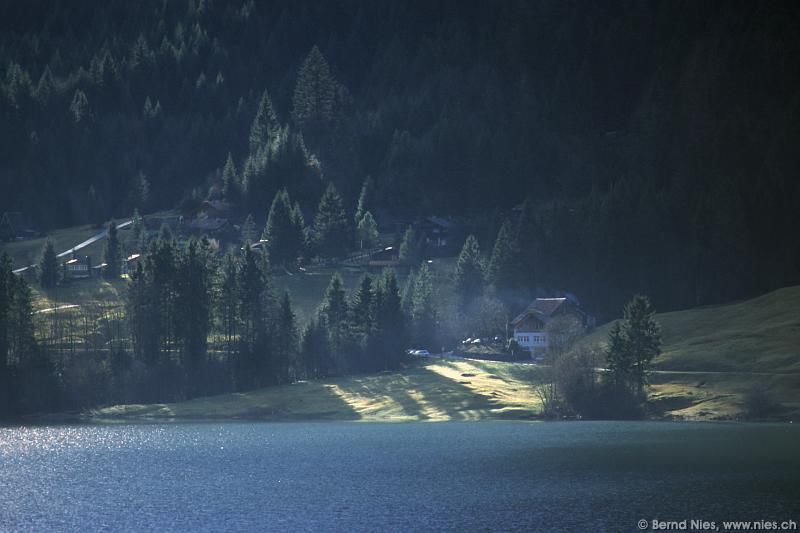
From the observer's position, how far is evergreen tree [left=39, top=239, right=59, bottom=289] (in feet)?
634

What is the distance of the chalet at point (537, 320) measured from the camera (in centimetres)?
16612

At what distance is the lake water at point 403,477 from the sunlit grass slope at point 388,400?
8375 millimetres

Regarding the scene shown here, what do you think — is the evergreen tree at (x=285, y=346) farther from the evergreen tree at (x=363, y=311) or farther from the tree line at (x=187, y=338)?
the evergreen tree at (x=363, y=311)

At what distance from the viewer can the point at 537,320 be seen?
167125 mm

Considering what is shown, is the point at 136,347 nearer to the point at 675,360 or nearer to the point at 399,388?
the point at 399,388

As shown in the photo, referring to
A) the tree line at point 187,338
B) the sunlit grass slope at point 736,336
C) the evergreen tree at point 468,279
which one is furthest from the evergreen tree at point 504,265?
the tree line at point 187,338

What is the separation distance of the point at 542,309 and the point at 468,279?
1613 centimetres

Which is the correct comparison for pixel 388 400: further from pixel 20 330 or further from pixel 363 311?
pixel 20 330

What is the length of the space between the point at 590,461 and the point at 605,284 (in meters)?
88.0

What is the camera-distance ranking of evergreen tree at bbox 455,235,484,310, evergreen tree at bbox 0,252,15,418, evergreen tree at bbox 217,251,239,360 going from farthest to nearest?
evergreen tree at bbox 455,235,484,310 → evergreen tree at bbox 217,251,239,360 → evergreen tree at bbox 0,252,15,418

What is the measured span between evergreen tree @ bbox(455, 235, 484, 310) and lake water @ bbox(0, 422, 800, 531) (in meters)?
55.2

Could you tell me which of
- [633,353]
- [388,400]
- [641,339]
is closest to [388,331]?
[388,400]

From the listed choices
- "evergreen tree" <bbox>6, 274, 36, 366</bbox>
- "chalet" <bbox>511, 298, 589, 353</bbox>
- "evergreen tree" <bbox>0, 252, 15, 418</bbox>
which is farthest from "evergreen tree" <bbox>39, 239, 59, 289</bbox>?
"chalet" <bbox>511, 298, 589, 353</bbox>

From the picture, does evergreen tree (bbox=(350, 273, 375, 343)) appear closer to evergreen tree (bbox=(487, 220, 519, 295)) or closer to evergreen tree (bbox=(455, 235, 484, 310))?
evergreen tree (bbox=(455, 235, 484, 310))
